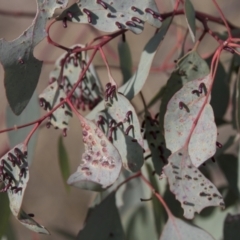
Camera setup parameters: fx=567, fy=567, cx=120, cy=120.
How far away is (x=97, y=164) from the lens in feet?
2.55

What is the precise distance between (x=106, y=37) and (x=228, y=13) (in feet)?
6.45

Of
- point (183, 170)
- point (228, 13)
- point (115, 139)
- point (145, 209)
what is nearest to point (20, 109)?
point (115, 139)

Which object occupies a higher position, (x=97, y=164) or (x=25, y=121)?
(x=97, y=164)

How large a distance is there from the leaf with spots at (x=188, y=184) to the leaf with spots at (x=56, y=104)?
280mm

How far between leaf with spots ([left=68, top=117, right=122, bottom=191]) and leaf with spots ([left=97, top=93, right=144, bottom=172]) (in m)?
0.04

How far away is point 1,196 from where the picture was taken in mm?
938

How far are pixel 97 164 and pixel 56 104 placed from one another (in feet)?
0.85

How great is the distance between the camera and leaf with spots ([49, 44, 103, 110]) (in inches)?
40.9

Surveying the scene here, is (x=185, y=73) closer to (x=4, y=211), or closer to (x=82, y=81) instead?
(x=82, y=81)

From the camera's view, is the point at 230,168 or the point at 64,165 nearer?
the point at 230,168

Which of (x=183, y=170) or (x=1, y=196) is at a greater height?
(x=183, y=170)

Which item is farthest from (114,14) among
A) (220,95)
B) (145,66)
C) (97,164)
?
(220,95)

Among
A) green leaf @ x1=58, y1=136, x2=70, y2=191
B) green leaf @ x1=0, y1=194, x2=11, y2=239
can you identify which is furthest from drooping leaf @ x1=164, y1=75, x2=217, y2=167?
green leaf @ x1=58, y1=136, x2=70, y2=191

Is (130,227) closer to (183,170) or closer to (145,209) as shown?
(145,209)
